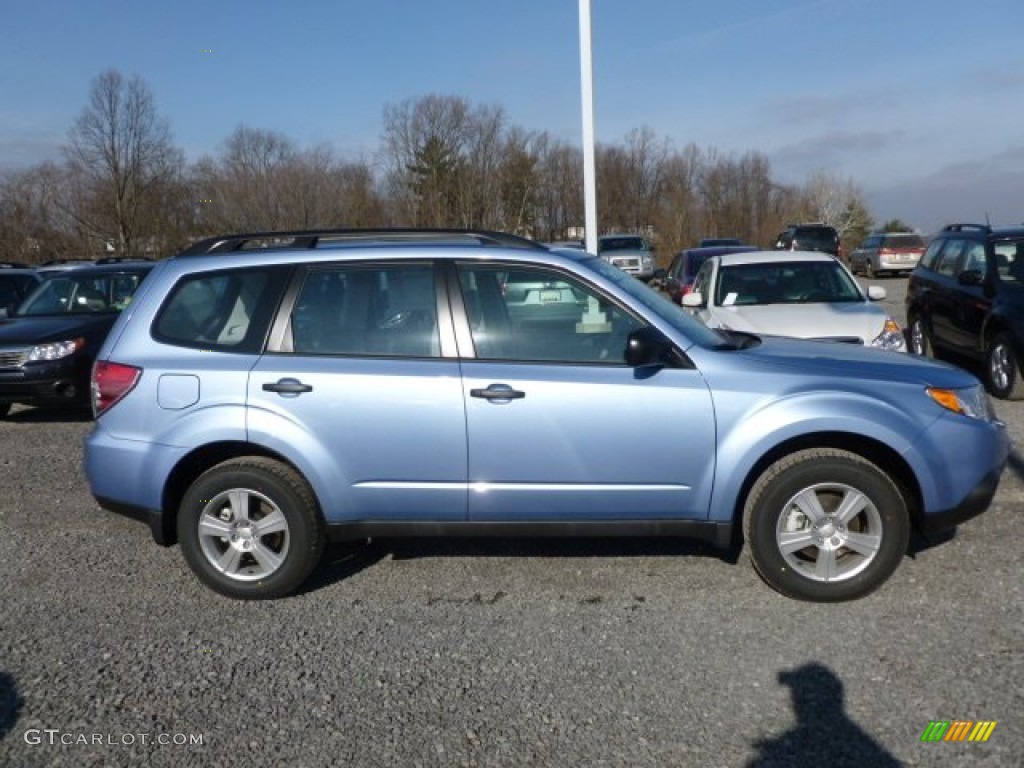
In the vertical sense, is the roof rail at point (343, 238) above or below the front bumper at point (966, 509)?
above

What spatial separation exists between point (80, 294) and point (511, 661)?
8.68 meters

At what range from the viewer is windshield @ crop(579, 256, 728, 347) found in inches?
174

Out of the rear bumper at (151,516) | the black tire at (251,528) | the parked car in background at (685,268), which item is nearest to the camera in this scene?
the black tire at (251,528)

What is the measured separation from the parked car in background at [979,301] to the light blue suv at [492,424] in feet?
15.5

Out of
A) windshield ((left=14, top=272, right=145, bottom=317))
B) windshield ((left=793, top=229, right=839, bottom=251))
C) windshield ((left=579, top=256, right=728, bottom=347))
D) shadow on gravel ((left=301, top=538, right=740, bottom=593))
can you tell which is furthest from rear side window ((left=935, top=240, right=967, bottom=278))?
windshield ((left=793, top=229, right=839, bottom=251))

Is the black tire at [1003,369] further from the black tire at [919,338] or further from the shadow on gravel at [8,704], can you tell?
the shadow on gravel at [8,704]

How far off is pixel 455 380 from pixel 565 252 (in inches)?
37.6

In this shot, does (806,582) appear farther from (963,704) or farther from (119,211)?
(119,211)

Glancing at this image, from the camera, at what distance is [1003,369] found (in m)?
Result: 8.62

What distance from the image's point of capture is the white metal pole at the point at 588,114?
11375 mm

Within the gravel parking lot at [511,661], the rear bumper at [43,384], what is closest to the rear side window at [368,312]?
the gravel parking lot at [511,661]

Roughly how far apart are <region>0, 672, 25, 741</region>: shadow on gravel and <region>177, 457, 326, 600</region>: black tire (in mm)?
976

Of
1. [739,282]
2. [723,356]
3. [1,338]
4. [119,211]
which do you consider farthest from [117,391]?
[119,211]

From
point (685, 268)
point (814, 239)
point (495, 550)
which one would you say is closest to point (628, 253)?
point (814, 239)
